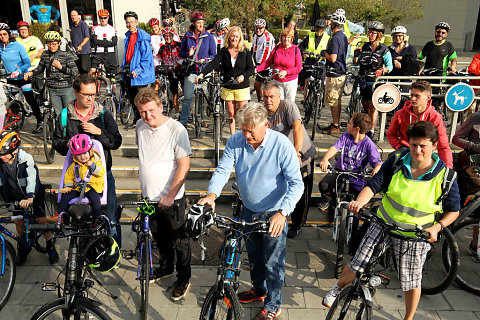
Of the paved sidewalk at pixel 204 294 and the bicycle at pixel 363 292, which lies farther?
the paved sidewalk at pixel 204 294

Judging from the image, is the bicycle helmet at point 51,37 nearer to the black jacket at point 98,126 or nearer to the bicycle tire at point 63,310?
the black jacket at point 98,126

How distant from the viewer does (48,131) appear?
7.01 meters

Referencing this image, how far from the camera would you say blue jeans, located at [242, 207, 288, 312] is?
3.58 meters

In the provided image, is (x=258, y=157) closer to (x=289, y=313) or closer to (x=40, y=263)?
(x=289, y=313)

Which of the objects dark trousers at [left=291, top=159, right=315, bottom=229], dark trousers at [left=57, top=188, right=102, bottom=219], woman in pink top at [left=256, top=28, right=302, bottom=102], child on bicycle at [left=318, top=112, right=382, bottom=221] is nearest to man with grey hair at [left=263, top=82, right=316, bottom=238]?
dark trousers at [left=291, top=159, right=315, bottom=229]

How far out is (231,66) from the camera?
678 centimetres

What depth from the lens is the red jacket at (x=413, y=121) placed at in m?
4.29

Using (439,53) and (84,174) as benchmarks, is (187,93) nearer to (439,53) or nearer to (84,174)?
(84,174)

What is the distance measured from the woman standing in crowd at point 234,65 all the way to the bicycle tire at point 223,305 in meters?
4.16

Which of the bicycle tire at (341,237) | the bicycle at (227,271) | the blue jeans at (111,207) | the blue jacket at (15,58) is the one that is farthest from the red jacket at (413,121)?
the blue jacket at (15,58)

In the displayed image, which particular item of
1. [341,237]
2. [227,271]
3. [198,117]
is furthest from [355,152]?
[198,117]

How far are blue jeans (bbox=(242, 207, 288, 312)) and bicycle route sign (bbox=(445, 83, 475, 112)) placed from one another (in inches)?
186

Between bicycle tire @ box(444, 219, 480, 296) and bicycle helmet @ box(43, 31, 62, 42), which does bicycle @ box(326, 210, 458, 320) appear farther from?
bicycle helmet @ box(43, 31, 62, 42)

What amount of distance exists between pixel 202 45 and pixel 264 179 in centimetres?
524
